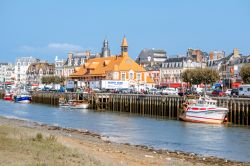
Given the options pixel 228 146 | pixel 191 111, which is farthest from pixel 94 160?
pixel 191 111

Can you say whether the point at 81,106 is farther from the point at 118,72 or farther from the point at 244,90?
the point at 118,72

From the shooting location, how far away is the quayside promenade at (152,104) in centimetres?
5341

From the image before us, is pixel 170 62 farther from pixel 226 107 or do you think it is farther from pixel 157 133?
pixel 157 133

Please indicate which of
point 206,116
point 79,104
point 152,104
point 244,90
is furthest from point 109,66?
point 206,116

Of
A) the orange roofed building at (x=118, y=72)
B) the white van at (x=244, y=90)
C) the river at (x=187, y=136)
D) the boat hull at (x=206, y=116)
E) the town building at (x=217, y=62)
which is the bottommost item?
the river at (x=187, y=136)

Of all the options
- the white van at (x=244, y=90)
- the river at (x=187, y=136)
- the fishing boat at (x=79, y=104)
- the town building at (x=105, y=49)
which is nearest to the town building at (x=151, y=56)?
the town building at (x=105, y=49)

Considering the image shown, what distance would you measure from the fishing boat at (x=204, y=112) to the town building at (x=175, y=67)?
9066 centimetres

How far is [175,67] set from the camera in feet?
495

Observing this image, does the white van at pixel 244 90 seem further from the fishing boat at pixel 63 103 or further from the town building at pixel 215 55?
the town building at pixel 215 55

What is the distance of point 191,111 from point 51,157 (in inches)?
1482

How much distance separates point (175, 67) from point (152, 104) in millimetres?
80512

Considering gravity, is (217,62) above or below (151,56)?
below

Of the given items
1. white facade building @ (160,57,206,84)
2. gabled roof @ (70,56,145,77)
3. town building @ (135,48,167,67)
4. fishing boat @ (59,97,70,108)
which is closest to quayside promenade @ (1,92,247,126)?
fishing boat @ (59,97,70,108)

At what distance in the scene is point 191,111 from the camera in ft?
183
